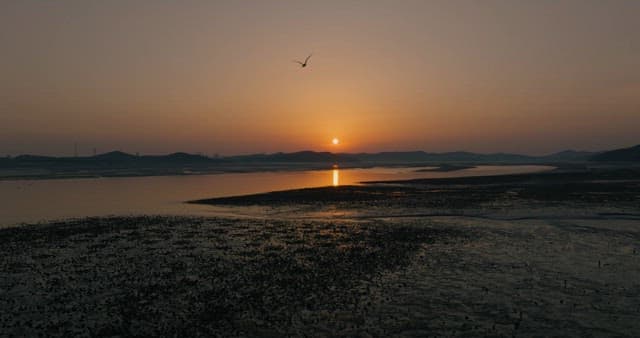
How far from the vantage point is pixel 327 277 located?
2394 centimetres

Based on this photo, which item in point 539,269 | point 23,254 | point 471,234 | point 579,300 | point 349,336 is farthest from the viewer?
point 471,234

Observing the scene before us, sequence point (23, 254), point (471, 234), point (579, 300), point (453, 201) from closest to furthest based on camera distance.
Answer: point (579, 300) → point (23, 254) → point (471, 234) → point (453, 201)

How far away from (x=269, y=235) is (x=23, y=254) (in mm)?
17172

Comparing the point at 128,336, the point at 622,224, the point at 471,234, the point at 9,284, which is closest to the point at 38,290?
the point at 9,284

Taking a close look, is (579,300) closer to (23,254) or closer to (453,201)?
(23,254)

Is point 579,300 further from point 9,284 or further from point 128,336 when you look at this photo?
point 9,284

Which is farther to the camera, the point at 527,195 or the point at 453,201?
the point at 527,195

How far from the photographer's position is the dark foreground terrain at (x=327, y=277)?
17.4m

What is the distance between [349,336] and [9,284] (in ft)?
60.4

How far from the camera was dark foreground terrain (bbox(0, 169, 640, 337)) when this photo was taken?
17.4m

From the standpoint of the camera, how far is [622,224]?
39906mm

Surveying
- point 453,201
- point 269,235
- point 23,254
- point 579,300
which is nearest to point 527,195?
point 453,201

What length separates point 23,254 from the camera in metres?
30.6

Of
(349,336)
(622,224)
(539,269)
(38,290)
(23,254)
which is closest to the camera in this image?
(349,336)
